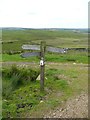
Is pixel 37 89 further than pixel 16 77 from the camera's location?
No

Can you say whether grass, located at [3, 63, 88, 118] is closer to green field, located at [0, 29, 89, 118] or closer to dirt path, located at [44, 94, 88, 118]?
green field, located at [0, 29, 89, 118]

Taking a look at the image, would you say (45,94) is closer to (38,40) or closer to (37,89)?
(37,89)

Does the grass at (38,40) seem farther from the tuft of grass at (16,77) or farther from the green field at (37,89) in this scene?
the green field at (37,89)

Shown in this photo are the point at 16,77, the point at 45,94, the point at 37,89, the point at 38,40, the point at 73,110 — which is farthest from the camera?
→ the point at 38,40

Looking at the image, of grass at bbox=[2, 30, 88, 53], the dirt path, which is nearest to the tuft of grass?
the dirt path

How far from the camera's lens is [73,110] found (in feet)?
30.5

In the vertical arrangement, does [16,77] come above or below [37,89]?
above

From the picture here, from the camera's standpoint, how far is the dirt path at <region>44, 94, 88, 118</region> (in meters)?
8.91

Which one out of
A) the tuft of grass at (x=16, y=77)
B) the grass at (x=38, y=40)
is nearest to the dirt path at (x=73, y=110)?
the tuft of grass at (x=16, y=77)

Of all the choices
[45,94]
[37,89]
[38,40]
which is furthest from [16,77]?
[38,40]

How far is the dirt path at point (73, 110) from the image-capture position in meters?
8.91

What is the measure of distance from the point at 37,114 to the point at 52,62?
10678 mm

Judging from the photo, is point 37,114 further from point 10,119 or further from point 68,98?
point 68,98

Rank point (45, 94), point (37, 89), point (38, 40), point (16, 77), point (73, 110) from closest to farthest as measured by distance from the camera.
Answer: point (73, 110) < point (45, 94) < point (37, 89) < point (16, 77) < point (38, 40)
